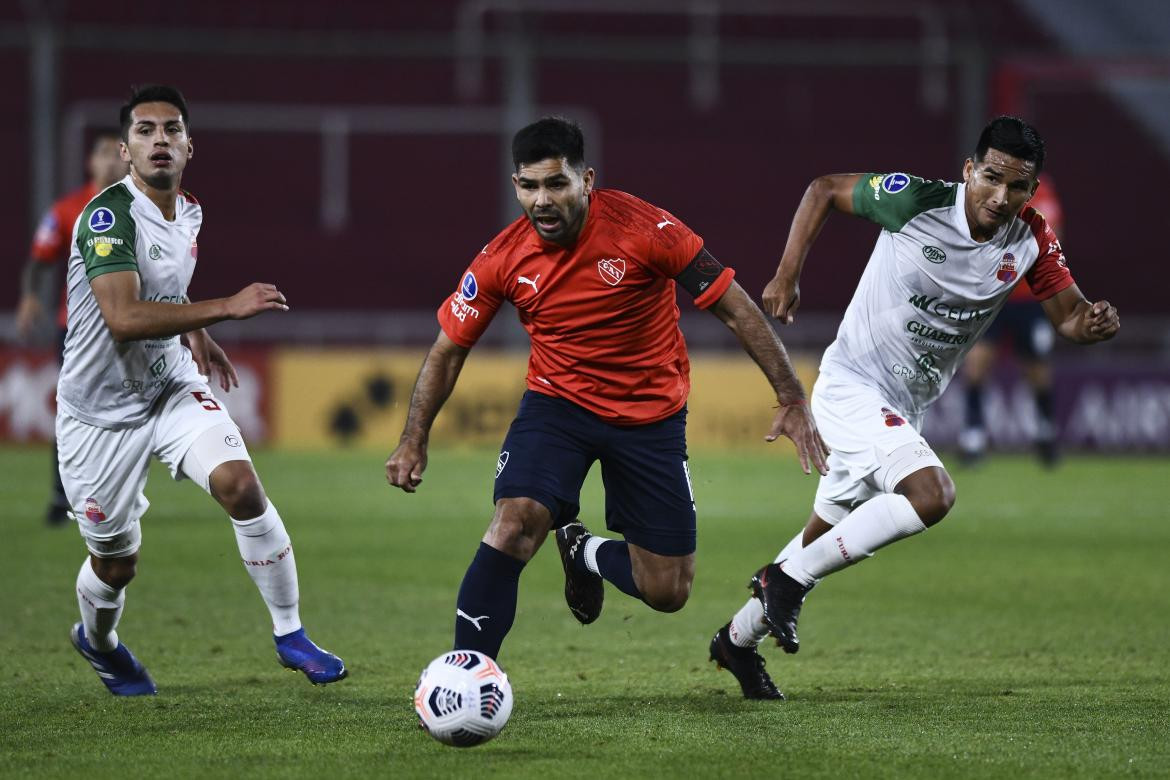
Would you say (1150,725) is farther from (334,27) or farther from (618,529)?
(334,27)

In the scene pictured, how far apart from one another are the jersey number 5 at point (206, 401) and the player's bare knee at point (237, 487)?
325mm

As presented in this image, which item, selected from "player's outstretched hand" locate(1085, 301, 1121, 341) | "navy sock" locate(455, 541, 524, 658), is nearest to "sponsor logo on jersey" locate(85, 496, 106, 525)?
"navy sock" locate(455, 541, 524, 658)

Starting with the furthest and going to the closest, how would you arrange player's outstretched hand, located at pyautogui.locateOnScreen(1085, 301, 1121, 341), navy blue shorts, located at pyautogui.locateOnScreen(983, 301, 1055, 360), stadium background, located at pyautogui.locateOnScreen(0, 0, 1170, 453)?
stadium background, located at pyautogui.locateOnScreen(0, 0, 1170, 453), navy blue shorts, located at pyautogui.locateOnScreen(983, 301, 1055, 360), player's outstretched hand, located at pyautogui.locateOnScreen(1085, 301, 1121, 341)

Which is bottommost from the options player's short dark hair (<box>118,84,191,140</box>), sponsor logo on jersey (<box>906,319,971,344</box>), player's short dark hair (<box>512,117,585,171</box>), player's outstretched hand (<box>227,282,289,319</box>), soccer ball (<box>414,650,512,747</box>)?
soccer ball (<box>414,650,512,747</box>)

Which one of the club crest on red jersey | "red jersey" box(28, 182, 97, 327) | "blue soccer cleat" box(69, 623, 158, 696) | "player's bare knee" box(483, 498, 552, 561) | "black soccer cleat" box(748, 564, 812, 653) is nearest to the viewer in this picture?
"player's bare knee" box(483, 498, 552, 561)

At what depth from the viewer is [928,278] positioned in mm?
6641

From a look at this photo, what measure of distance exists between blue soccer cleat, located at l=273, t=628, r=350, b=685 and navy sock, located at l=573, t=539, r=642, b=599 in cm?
105

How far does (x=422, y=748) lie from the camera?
515cm

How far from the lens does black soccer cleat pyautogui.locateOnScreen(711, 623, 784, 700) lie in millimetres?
6121

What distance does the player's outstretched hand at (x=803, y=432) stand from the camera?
18.1 feet

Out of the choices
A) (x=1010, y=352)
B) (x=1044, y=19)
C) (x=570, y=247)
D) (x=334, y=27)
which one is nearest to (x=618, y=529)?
(x=570, y=247)

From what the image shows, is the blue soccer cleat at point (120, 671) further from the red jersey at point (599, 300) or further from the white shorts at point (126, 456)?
the red jersey at point (599, 300)

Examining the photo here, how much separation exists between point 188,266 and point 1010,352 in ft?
56.0

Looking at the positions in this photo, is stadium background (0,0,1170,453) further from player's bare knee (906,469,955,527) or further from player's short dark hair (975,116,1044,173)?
player's bare knee (906,469,955,527)
